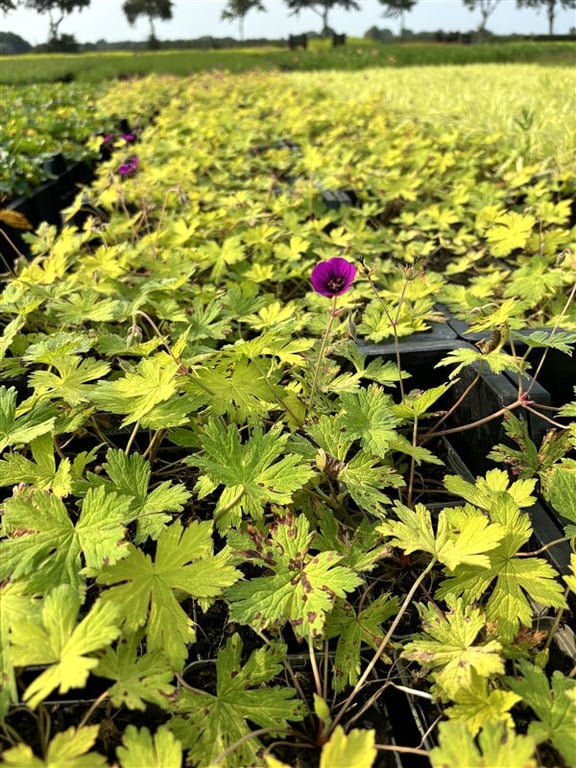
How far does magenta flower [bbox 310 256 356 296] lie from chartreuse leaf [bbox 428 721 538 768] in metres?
0.83

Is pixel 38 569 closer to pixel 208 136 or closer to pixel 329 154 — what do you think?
pixel 329 154

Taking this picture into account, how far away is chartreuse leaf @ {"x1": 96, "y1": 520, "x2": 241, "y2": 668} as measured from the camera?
0.80 metres

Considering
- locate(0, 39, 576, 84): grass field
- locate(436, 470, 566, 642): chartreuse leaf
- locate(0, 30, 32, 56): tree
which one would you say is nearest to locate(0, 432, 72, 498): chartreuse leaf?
locate(436, 470, 566, 642): chartreuse leaf

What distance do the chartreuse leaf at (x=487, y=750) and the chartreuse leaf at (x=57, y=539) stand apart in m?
0.46

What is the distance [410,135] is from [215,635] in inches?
169

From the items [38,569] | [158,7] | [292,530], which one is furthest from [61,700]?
[158,7]

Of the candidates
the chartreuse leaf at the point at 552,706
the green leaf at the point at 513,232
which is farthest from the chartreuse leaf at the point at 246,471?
the green leaf at the point at 513,232

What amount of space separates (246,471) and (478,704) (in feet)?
1.56

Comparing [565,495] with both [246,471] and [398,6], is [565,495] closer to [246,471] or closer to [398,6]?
[246,471]

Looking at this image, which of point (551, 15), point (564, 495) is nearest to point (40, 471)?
point (564, 495)

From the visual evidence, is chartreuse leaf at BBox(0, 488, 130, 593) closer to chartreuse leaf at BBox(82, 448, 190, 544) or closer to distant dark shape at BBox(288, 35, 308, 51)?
chartreuse leaf at BBox(82, 448, 190, 544)

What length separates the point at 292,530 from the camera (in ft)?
3.11

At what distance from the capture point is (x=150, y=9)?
57281 mm

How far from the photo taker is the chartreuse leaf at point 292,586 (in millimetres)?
842
